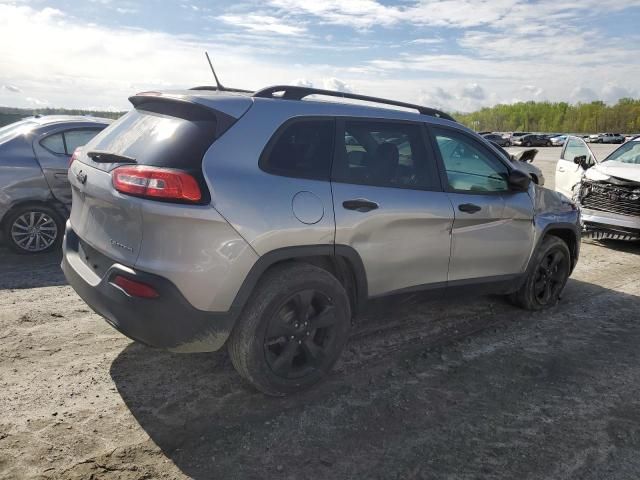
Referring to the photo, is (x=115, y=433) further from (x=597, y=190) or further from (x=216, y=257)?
(x=597, y=190)

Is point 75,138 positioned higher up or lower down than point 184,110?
lower down

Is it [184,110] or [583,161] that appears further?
[583,161]

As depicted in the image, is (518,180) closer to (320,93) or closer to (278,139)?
(320,93)

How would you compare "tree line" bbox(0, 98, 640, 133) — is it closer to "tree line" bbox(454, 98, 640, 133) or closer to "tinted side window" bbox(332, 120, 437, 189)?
A: "tree line" bbox(454, 98, 640, 133)

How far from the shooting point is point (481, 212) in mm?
4109

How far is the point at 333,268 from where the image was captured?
3.49 m

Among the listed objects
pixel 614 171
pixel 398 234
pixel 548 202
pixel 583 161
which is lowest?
pixel 398 234

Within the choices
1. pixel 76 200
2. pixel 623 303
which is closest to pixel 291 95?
pixel 76 200

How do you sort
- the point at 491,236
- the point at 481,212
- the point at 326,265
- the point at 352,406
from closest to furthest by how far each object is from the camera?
the point at 352,406, the point at 326,265, the point at 481,212, the point at 491,236

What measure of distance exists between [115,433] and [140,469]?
14.2 inches

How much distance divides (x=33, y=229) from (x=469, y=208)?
5.00 metres

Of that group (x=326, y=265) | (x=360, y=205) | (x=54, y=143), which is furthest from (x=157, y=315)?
(x=54, y=143)

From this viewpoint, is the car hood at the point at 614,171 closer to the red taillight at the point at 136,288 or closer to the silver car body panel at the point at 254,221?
the silver car body panel at the point at 254,221

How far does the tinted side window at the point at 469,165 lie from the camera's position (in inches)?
157
